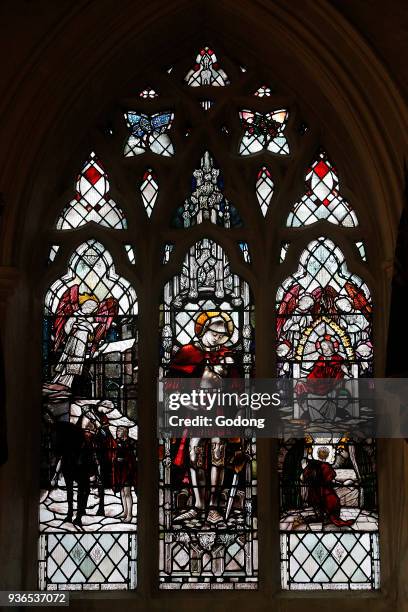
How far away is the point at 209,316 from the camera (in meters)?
7.79

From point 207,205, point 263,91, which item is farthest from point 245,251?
point 263,91

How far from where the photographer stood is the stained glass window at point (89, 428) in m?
7.49

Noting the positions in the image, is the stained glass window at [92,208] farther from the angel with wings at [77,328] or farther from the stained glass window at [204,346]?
the angel with wings at [77,328]

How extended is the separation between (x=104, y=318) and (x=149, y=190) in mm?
991

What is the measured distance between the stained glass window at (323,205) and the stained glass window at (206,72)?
3.26 ft

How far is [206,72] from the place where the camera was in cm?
816

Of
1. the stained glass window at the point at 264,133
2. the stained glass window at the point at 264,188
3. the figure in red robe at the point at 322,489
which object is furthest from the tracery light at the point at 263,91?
the figure in red robe at the point at 322,489

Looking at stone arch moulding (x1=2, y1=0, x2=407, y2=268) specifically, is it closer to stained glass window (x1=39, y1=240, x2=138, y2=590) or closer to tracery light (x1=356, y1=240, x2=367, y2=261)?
tracery light (x1=356, y1=240, x2=367, y2=261)

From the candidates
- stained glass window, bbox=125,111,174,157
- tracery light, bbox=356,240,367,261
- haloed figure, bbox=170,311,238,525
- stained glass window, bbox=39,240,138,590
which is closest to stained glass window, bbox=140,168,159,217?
stained glass window, bbox=125,111,174,157

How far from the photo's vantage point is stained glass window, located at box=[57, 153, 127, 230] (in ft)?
26.2

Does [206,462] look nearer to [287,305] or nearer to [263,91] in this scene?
[287,305]

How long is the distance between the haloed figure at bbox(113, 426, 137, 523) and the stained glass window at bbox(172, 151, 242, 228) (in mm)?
1585

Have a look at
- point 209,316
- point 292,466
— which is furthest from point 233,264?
point 292,466

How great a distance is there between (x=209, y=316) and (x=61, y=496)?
159cm
